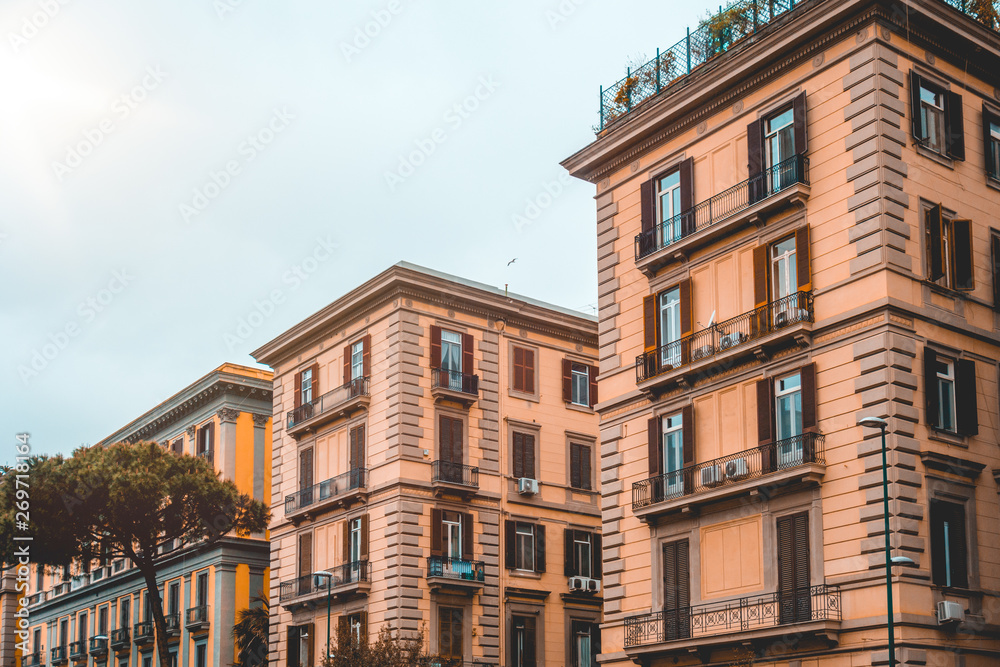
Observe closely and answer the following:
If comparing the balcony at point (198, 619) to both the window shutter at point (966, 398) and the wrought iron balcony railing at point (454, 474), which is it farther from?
the window shutter at point (966, 398)

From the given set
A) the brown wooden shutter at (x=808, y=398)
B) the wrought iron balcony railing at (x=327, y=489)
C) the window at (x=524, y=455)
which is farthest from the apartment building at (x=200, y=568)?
the brown wooden shutter at (x=808, y=398)

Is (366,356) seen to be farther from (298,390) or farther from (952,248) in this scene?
(952,248)

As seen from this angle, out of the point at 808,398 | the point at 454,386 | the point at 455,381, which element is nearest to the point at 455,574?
the point at 454,386

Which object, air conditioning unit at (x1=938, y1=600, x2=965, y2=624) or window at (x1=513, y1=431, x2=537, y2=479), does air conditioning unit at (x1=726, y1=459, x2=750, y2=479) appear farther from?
window at (x1=513, y1=431, x2=537, y2=479)

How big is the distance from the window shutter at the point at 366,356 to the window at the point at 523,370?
589 cm

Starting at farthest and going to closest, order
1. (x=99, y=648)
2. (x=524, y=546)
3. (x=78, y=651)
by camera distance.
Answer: (x=78, y=651), (x=99, y=648), (x=524, y=546)

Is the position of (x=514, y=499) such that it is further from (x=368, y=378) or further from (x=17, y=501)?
(x=17, y=501)

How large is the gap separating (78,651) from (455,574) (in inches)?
1538

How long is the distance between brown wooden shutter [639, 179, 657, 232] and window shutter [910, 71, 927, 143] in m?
8.16

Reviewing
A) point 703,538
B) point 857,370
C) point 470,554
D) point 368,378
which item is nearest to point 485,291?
point 368,378

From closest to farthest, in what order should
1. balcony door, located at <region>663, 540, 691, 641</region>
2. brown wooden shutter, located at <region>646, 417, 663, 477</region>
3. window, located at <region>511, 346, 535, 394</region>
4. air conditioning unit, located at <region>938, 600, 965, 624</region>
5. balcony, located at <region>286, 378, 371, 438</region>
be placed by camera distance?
air conditioning unit, located at <region>938, 600, 965, 624</region>
balcony door, located at <region>663, 540, 691, 641</region>
brown wooden shutter, located at <region>646, 417, 663, 477</region>
balcony, located at <region>286, 378, 371, 438</region>
window, located at <region>511, 346, 535, 394</region>

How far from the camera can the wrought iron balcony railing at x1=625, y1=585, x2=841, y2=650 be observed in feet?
98.1

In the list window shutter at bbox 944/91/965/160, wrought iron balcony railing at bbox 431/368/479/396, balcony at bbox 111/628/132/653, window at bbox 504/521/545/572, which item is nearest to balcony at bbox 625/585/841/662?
window shutter at bbox 944/91/965/160

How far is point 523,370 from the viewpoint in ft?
175
